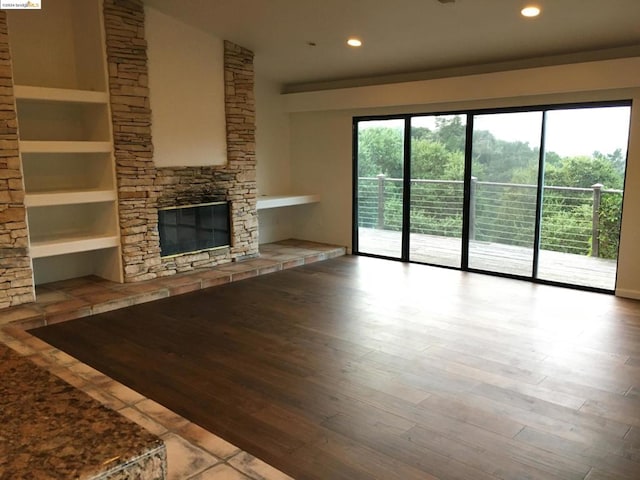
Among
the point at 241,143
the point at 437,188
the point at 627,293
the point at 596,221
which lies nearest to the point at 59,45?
the point at 241,143

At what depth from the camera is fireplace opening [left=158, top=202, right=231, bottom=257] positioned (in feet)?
19.6

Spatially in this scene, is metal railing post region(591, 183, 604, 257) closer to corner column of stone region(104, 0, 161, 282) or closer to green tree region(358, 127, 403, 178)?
green tree region(358, 127, 403, 178)

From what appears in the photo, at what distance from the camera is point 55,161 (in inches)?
220

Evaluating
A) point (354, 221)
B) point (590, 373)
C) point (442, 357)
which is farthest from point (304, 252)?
point (590, 373)

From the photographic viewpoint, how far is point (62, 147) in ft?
16.5

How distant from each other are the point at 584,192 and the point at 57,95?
5351 millimetres

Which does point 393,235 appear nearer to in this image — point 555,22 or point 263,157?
point 263,157

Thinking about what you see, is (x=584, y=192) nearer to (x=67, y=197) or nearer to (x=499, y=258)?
(x=499, y=258)

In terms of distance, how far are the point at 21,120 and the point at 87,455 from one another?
Result: 5234 mm

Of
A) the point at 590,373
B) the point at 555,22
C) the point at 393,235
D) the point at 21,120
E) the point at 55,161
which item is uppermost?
the point at 555,22

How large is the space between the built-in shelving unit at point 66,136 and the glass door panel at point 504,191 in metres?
4.11

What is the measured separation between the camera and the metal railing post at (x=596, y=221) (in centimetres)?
555

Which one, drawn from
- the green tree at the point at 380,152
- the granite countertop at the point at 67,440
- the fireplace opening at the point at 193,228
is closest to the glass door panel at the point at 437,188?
the green tree at the point at 380,152

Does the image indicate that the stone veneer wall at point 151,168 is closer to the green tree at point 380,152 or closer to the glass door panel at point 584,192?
the green tree at point 380,152
